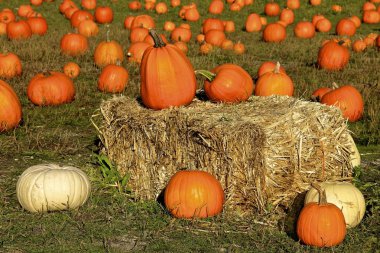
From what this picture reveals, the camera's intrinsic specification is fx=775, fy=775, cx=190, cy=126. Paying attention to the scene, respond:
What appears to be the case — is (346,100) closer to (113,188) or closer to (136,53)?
(113,188)

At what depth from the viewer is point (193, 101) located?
8.05 meters

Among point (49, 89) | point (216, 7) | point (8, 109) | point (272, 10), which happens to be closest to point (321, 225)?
point (8, 109)

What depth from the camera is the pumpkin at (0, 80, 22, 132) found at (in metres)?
9.53

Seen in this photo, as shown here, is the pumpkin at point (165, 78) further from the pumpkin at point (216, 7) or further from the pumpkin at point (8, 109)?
the pumpkin at point (216, 7)

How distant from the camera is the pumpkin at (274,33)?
1757 cm

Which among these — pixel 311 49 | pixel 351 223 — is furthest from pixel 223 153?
pixel 311 49

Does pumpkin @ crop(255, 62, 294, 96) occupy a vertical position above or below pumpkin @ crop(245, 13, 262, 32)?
above

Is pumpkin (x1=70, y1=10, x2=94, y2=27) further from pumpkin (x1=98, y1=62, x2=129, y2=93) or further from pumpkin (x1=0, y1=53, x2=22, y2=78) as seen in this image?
pumpkin (x1=98, y1=62, x2=129, y2=93)

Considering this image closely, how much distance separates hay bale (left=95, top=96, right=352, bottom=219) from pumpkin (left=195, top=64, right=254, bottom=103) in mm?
129

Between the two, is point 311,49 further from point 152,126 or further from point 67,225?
point 67,225

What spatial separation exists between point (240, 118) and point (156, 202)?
110 cm

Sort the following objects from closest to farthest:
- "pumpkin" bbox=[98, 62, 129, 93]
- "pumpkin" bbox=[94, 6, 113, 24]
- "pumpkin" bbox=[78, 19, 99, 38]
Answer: "pumpkin" bbox=[98, 62, 129, 93]
"pumpkin" bbox=[78, 19, 99, 38]
"pumpkin" bbox=[94, 6, 113, 24]

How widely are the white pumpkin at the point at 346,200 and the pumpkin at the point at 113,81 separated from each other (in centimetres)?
578

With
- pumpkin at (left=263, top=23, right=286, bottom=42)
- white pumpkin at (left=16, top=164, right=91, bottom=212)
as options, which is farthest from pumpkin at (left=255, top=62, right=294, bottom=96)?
pumpkin at (left=263, top=23, right=286, bottom=42)
